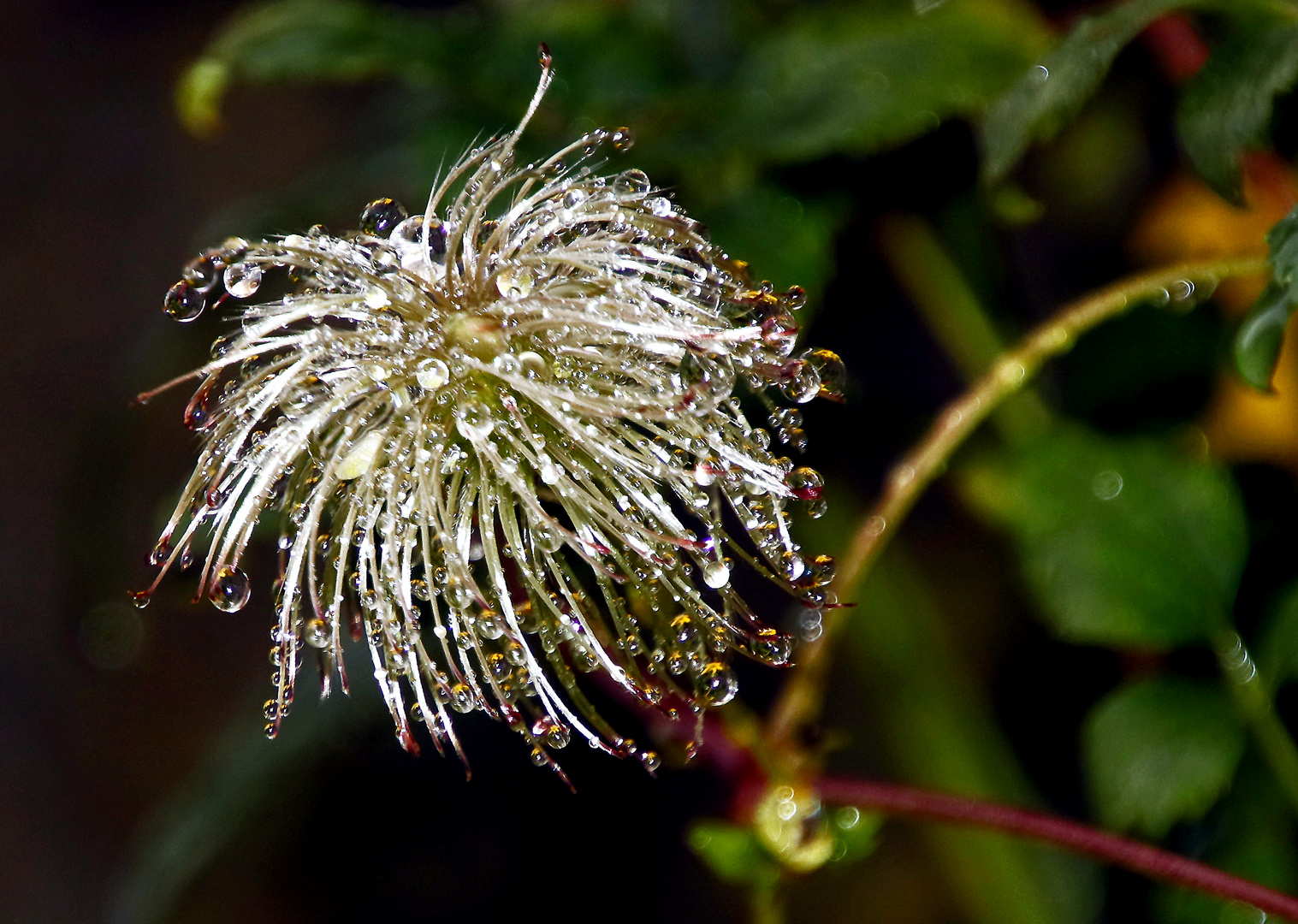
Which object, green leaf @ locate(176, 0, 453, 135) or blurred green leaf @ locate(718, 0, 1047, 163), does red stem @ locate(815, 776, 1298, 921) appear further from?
green leaf @ locate(176, 0, 453, 135)

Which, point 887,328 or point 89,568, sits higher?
point 89,568

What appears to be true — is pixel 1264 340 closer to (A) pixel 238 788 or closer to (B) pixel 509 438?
(B) pixel 509 438

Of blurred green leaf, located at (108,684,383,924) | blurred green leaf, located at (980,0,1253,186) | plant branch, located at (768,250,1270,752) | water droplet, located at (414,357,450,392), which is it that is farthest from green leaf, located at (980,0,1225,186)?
blurred green leaf, located at (108,684,383,924)

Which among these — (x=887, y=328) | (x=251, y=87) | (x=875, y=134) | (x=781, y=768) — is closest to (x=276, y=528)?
(x=781, y=768)

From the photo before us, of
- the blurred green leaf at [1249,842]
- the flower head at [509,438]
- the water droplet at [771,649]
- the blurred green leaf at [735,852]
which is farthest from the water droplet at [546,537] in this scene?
the blurred green leaf at [1249,842]

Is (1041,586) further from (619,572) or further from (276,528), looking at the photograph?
(276,528)

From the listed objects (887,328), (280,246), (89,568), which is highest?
(280,246)
